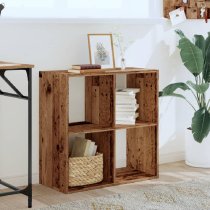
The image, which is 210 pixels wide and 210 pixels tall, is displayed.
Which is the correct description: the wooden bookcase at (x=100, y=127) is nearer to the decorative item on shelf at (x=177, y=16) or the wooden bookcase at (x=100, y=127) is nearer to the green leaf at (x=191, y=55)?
the green leaf at (x=191, y=55)

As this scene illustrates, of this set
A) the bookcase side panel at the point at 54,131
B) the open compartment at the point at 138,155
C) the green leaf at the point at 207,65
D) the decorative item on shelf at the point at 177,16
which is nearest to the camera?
the bookcase side panel at the point at 54,131

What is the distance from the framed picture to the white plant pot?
0.96 m

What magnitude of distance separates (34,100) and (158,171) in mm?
1129

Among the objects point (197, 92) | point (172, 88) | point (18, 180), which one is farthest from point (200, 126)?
point (18, 180)

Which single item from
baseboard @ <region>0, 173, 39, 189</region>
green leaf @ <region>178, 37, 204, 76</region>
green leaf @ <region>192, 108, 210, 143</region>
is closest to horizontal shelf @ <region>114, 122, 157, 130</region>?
green leaf @ <region>192, 108, 210, 143</region>

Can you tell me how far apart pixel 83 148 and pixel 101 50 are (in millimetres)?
777

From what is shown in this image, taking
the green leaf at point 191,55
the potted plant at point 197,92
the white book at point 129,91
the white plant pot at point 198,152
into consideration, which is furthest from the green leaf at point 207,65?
the white book at point 129,91

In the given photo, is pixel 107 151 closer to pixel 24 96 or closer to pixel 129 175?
pixel 129 175

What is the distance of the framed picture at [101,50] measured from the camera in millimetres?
4725

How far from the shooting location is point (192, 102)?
547 centimetres

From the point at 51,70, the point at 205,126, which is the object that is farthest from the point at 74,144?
the point at 205,126

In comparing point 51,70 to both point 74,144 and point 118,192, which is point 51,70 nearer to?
point 74,144

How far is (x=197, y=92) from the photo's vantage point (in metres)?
4.90

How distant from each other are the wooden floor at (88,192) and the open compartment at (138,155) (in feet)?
0.40
